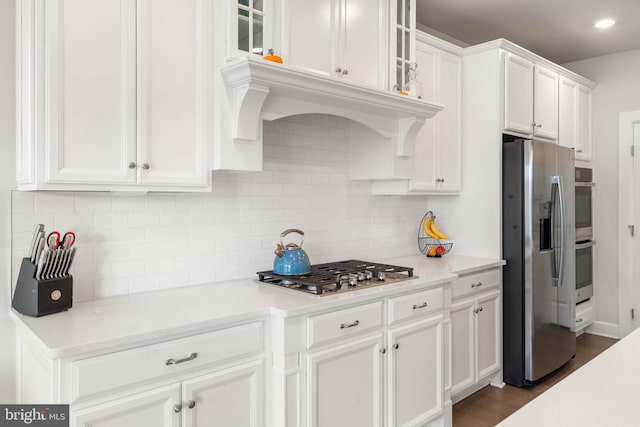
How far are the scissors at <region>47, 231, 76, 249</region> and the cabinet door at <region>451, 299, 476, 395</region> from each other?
2.22m

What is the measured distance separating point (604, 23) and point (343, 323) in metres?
3.39

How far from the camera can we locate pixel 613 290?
4766mm

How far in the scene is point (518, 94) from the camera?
365cm

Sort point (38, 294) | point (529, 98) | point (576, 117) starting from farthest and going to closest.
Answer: point (576, 117)
point (529, 98)
point (38, 294)

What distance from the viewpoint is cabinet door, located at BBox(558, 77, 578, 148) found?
13.9 ft

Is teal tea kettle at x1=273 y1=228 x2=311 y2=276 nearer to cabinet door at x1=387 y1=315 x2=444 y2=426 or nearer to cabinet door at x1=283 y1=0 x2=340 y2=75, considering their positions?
cabinet door at x1=387 y1=315 x2=444 y2=426

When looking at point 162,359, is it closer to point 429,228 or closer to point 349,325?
point 349,325

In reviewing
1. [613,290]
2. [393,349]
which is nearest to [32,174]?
[393,349]

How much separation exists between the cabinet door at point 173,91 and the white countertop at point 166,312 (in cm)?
52

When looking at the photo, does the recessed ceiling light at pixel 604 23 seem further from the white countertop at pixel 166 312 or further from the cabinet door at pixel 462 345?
the white countertop at pixel 166 312

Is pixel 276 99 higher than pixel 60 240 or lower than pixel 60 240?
higher

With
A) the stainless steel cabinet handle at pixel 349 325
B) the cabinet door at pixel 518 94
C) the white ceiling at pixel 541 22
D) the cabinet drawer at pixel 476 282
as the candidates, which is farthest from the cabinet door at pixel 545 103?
the stainless steel cabinet handle at pixel 349 325

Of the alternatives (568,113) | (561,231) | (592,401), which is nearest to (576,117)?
(568,113)

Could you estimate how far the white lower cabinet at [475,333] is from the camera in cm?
310
